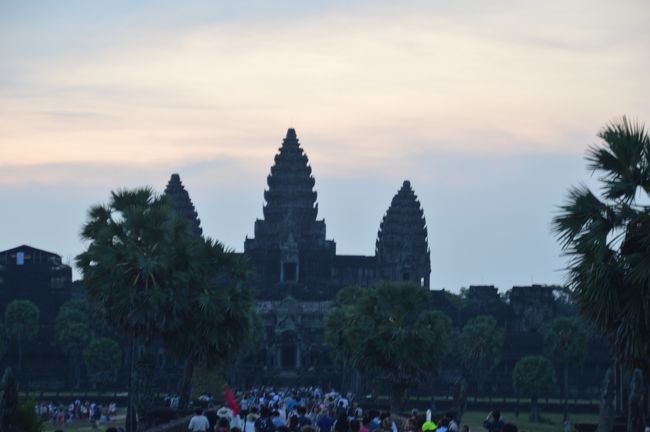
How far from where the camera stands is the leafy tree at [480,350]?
14275 centimetres

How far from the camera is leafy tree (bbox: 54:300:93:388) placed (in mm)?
143125

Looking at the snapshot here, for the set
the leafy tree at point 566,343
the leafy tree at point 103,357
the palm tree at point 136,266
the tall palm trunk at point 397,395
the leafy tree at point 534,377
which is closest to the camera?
the palm tree at point 136,266

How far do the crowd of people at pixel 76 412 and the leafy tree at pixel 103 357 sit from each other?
64.6 feet

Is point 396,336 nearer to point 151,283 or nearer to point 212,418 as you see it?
point 151,283

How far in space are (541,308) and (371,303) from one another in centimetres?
10716

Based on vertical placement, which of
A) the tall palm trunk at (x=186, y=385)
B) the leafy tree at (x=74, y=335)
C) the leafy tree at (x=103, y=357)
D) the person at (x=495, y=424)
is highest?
the leafy tree at (x=74, y=335)

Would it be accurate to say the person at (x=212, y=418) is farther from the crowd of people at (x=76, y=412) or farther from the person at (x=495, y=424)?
the crowd of people at (x=76, y=412)

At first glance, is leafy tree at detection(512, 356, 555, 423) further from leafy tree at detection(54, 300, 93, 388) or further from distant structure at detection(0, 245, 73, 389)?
distant structure at detection(0, 245, 73, 389)

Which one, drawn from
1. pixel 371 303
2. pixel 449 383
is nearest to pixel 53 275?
pixel 449 383

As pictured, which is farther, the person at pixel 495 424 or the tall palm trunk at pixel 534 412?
the tall palm trunk at pixel 534 412

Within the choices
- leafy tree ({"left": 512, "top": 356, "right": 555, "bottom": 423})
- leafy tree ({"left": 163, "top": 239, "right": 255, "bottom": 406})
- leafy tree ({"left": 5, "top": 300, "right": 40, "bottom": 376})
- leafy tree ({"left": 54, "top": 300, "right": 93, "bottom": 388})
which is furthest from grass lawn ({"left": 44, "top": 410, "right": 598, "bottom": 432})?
leafy tree ({"left": 163, "top": 239, "right": 255, "bottom": 406})

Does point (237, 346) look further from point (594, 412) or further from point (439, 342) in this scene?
point (594, 412)

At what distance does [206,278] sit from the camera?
6044cm

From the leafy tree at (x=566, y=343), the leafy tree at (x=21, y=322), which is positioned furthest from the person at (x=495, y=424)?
the leafy tree at (x=21, y=322)
